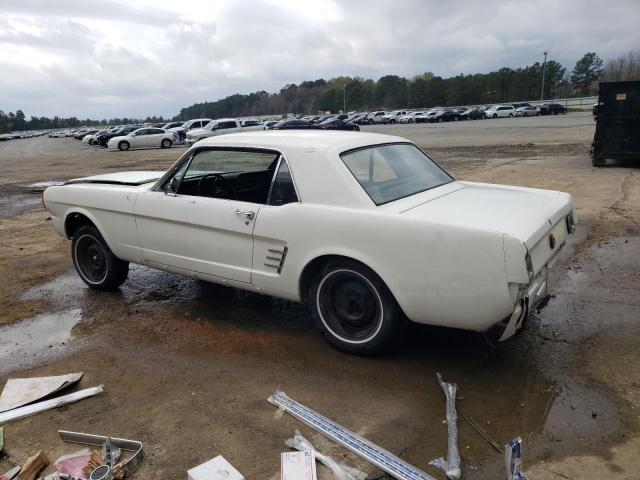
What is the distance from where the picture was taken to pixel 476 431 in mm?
2879

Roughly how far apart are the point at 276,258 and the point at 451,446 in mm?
1820

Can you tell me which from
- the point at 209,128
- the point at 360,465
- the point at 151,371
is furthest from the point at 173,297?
the point at 209,128

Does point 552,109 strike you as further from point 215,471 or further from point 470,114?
point 215,471

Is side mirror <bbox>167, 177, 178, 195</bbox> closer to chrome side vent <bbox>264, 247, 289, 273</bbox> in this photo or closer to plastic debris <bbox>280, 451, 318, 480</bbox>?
chrome side vent <bbox>264, 247, 289, 273</bbox>

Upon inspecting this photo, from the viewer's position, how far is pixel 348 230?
348cm

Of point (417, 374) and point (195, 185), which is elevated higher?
point (195, 185)

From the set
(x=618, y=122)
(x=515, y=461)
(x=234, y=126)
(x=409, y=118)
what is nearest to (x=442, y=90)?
(x=409, y=118)

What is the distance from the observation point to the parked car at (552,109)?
57.1 metres

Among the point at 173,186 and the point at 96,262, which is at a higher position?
the point at 173,186

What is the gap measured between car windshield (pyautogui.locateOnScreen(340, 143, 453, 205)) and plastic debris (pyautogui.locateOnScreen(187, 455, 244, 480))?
1.90 m

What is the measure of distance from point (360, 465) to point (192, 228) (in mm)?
2492

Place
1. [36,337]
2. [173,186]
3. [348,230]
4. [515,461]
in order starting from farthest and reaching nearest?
[173,186] < [36,337] < [348,230] < [515,461]

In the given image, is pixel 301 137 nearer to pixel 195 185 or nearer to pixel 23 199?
pixel 195 185

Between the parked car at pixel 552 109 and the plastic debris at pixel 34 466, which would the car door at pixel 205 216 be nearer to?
the plastic debris at pixel 34 466
